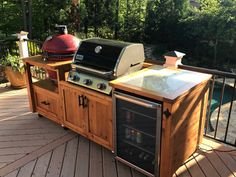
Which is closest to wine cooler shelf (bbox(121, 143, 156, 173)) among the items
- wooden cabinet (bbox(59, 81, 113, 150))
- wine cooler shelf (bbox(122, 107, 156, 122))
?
wooden cabinet (bbox(59, 81, 113, 150))

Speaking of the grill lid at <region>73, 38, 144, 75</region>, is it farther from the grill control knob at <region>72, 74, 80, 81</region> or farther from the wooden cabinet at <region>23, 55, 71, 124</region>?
the wooden cabinet at <region>23, 55, 71, 124</region>

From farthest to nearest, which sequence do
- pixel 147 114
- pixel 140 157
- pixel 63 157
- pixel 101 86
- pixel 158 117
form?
pixel 63 157 < pixel 101 86 < pixel 140 157 < pixel 147 114 < pixel 158 117

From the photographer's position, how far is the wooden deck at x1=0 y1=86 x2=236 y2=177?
244cm

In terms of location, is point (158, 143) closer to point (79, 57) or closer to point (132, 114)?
point (132, 114)

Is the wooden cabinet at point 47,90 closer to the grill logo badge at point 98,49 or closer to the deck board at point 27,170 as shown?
the grill logo badge at point 98,49

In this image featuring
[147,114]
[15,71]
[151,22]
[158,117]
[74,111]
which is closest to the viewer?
[158,117]

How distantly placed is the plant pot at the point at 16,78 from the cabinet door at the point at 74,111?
6.18ft

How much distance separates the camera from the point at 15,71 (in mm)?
4430

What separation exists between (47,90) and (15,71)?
1572mm

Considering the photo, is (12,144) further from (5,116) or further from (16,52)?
(16,52)

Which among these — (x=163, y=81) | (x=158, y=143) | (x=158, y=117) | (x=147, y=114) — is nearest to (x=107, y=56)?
(x=163, y=81)

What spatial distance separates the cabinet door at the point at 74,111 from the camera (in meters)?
2.75

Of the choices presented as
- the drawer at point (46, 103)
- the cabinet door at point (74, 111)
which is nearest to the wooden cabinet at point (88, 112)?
the cabinet door at point (74, 111)

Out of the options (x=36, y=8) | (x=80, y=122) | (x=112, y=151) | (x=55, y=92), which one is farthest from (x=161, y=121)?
(x=36, y=8)
